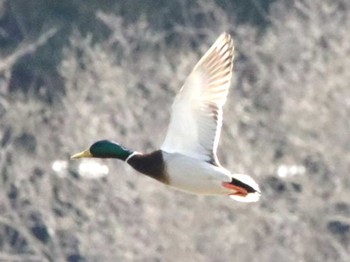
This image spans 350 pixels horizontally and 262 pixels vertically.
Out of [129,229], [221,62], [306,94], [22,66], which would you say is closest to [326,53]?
[306,94]

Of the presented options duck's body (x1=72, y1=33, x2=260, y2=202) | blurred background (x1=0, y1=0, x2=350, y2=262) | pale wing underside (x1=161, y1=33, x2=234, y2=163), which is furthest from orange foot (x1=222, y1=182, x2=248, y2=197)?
blurred background (x1=0, y1=0, x2=350, y2=262)

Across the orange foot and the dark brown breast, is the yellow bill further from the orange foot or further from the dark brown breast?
the orange foot

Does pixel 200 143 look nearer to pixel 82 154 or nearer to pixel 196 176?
pixel 196 176

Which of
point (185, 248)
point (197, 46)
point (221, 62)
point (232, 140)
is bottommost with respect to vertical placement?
point (221, 62)

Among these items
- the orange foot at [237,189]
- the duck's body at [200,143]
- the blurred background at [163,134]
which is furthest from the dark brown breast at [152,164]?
the blurred background at [163,134]

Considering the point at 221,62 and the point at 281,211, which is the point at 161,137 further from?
the point at 221,62

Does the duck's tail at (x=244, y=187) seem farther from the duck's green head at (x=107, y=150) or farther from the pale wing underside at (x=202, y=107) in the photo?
the duck's green head at (x=107, y=150)

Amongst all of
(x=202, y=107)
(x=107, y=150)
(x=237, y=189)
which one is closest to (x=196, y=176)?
(x=237, y=189)
